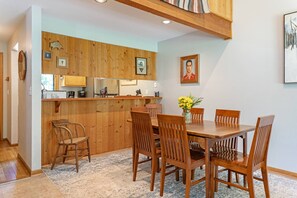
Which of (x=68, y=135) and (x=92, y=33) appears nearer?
(x=68, y=135)

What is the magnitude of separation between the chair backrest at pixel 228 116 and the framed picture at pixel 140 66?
7.15ft

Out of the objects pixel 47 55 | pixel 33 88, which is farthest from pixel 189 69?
pixel 33 88

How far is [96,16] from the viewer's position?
335 centimetres

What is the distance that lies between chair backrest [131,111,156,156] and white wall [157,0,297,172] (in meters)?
1.75

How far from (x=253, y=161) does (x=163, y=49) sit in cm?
342

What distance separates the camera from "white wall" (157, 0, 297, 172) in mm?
2965

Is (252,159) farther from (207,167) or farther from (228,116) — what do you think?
(228,116)

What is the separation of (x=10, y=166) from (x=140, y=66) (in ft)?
9.81

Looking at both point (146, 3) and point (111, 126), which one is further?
point (111, 126)

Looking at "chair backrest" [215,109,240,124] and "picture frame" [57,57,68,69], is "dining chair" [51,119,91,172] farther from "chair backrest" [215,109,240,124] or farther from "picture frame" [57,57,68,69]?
"chair backrest" [215,109,240,124]

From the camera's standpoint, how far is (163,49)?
4.83 metres

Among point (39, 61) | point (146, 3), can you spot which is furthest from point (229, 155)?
point (39, 61)

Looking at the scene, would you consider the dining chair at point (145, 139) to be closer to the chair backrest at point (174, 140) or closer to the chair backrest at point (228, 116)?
the chair backrest at point (174, 140)

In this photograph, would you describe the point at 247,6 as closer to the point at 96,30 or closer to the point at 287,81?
the point at 287,81
